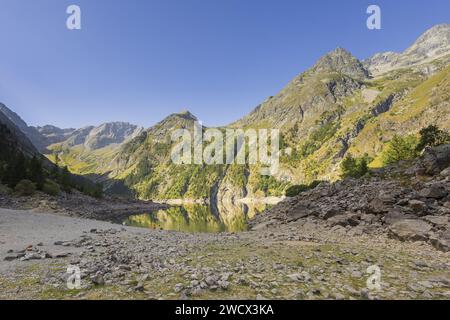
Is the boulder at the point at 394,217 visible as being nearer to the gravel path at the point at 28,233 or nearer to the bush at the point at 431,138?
the gravel path at the point at 28,233

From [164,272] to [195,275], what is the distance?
6.68 feet

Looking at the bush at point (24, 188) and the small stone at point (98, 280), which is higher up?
the bush at point (24, 188)

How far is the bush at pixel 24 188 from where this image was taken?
65.9 metres

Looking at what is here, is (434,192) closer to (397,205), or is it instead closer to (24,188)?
(397,205)

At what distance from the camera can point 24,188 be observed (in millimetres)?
67125

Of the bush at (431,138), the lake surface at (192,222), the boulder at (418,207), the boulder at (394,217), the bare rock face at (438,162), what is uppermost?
the bush at (431,138)

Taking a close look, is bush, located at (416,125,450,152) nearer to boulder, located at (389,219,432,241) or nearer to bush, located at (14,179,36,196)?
boulder, located at (389,219,432,241)

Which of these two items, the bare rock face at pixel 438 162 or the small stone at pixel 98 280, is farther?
the bare rock face at pixel 438 162

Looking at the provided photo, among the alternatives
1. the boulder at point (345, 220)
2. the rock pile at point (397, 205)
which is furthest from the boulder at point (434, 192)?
the boulder at point (345, 220)

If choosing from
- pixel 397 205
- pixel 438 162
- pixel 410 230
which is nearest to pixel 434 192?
pixel 397 205
